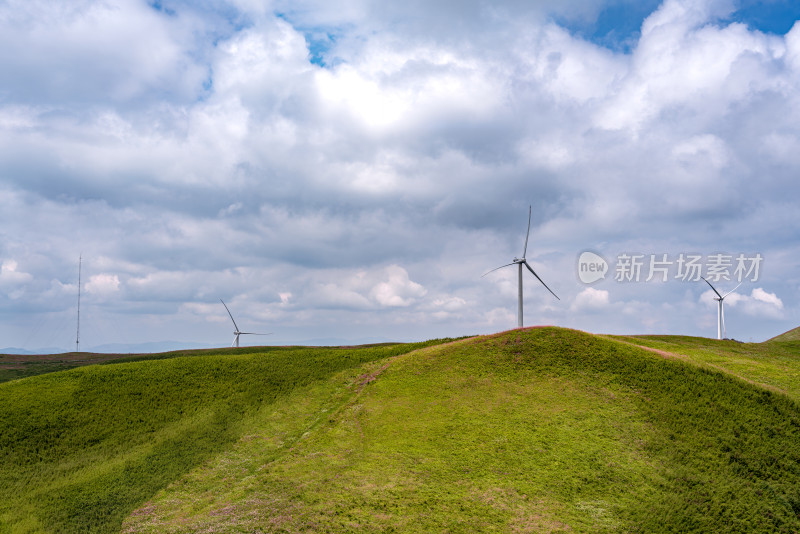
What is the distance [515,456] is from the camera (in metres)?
34.2

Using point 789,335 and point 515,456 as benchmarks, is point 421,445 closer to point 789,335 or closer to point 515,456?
point 515,456

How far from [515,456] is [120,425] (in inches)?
1477

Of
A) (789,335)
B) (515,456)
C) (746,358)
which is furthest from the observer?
(789,335)

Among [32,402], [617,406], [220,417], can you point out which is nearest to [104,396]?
[32,402]

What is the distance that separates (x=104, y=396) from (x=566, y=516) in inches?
1890

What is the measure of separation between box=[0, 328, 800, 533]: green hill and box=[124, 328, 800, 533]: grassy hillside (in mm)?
156

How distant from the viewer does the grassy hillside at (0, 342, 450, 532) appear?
112ft

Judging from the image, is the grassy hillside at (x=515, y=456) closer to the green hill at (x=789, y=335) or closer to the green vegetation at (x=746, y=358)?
the green vegetation at (x=746, y=358)

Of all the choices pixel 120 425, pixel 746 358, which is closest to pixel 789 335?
pixel 746 358

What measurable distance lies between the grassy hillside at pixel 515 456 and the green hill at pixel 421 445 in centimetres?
16

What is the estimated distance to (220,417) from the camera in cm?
4669

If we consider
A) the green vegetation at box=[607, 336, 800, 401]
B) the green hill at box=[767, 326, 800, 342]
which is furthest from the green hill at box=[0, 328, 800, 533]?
the green hill at box=[767, 326, 800, 342]

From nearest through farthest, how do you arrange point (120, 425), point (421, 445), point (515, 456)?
point (515, 456) < point (421, 445) < point (120, 425)

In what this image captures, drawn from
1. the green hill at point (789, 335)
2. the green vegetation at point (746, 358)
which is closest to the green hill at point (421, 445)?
the green vegetation at point (746, 358)
